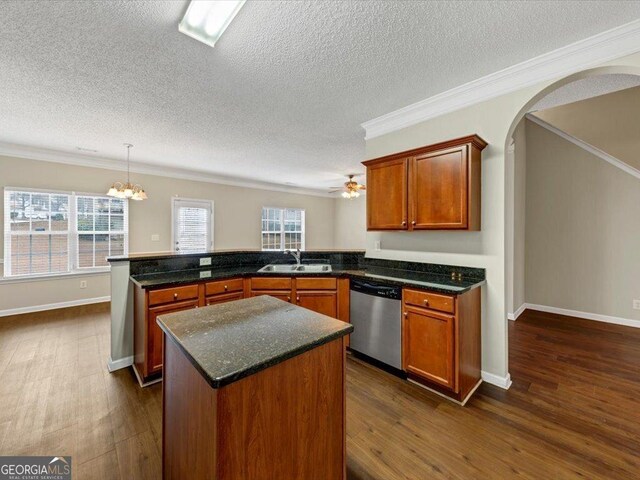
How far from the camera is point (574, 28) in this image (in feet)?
5.91

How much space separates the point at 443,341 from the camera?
217 centimetres

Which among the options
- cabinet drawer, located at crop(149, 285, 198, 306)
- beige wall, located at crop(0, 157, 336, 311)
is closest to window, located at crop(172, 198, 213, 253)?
beige wall, located at crop(0, 157, 336, 311)

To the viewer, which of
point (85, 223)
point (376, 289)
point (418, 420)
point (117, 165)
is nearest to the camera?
point (418, 420)

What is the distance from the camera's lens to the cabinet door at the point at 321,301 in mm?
2984

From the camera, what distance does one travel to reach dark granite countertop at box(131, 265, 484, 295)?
2293 mm

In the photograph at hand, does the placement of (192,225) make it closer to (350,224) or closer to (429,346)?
(350,224)

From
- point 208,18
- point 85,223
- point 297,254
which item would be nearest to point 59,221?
point 85,223

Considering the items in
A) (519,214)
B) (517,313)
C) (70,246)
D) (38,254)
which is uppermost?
(519,214)

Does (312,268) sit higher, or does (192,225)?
(192,225)

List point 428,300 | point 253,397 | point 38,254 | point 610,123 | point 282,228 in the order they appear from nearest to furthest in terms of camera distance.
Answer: point 253,397 → point 428,300 → point 610,123 → point 38,254 → point 282,228

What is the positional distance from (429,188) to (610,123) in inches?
142

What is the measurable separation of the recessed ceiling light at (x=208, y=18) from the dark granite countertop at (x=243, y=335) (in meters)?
1.78

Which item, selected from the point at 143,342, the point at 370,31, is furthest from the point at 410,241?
the point at 143,342

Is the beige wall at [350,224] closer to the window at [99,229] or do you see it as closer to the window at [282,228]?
the window at [282,228]
